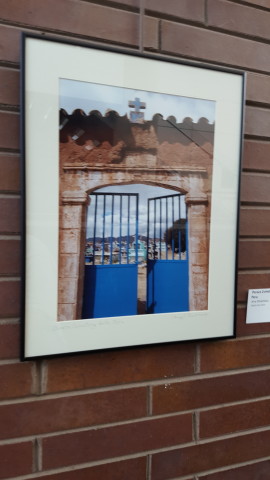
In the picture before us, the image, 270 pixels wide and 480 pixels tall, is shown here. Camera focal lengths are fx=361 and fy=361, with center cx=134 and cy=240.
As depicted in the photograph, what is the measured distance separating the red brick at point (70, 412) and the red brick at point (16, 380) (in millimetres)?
33

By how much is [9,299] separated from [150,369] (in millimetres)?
488

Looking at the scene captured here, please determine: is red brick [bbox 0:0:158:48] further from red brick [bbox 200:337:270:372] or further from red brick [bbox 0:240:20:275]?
red brick [bbox 200:337:270:372]

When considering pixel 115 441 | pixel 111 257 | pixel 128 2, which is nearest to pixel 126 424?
pixel 115 441

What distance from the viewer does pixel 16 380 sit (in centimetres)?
101

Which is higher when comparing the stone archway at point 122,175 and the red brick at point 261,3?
the red brick at point 261,3

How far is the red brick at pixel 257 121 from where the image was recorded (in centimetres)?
120

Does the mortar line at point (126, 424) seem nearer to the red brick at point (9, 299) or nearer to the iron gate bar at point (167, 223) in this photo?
the red brick at point (9, 299)

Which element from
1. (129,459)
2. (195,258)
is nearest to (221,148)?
(195,258)

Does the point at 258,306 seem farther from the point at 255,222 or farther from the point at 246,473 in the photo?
the point at 246,473

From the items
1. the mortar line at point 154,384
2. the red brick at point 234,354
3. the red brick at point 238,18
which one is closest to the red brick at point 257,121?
the red brick at point 238,18

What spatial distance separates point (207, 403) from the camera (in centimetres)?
122

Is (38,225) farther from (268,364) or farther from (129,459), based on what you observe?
(268,364)

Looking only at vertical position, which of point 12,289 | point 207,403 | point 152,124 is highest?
point 152,124

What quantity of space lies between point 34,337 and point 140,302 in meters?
0.32
